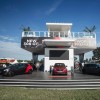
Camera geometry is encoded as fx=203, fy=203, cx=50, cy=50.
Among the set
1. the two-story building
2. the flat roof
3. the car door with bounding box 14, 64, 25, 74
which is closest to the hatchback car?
the car door with bounding box 14, 64, 25, 74

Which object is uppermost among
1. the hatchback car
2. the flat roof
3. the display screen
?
the flat roof

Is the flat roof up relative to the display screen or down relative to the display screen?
up

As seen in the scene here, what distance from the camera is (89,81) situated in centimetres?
1631

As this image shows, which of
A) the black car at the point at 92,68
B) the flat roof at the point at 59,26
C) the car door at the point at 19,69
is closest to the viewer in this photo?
the car door at the point at 19,69

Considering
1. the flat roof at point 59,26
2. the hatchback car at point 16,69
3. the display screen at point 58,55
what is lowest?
the hatchback car at point 16,69

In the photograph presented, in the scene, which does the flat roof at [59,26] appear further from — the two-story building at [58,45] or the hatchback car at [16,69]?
the hatchback car at [16,69]

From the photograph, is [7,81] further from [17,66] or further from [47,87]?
[17,66]

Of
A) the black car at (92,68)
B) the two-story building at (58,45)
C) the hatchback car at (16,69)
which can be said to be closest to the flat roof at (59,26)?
the two-story building at (58,45)

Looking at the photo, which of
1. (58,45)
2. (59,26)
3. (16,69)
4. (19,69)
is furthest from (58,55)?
(16,69)

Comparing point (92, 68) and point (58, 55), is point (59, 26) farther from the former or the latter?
point (92, 68)

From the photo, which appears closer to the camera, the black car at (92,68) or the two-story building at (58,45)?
the black car at (92,68)

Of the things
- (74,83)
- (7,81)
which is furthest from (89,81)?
(7,81)

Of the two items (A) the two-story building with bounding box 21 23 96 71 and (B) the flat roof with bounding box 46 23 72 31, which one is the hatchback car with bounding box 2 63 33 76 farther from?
(B) the flat roof with bounding box 46 23 72 31

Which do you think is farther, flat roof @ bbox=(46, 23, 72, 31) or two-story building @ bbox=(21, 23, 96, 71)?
flat roof @ bbox=(46, 23, 72, 31)
